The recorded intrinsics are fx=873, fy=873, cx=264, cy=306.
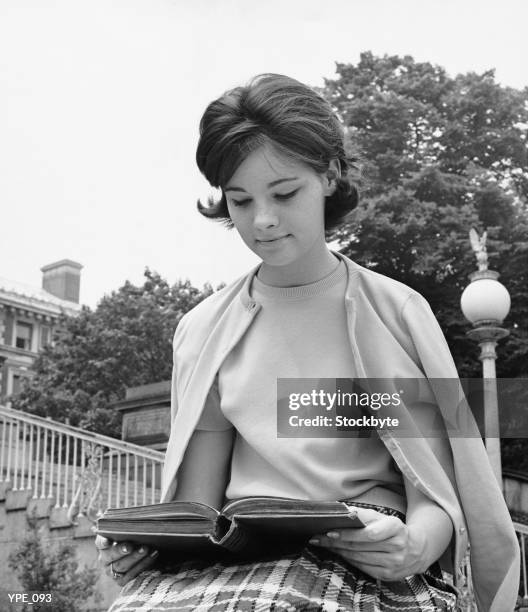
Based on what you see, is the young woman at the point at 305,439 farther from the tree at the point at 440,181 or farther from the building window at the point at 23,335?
the building window at the point at 23,335

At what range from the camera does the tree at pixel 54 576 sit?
7504mm

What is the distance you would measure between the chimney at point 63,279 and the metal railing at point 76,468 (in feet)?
138

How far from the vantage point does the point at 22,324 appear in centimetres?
4903

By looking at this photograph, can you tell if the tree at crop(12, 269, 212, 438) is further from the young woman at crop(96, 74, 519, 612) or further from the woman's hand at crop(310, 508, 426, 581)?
the woman's hand at crop(310, 508, 426, 581)

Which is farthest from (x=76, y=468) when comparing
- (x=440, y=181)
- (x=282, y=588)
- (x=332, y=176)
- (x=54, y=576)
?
(x=440, y=181)

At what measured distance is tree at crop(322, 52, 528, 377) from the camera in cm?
1730

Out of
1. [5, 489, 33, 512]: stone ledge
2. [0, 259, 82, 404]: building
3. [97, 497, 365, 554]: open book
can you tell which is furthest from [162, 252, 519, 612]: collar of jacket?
[0, 259, 82, 404]: building

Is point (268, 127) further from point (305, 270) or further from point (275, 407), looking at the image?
point (275, 407)

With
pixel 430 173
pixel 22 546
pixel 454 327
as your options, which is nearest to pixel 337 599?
pixel 22 546

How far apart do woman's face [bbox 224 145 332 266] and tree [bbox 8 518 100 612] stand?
6.24 m

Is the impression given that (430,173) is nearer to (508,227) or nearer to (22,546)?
(508,227)

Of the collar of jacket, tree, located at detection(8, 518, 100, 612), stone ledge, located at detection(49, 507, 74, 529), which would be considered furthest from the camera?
stone ledge, located at detection(49, 507, 74, 529)

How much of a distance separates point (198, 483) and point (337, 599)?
530 mm

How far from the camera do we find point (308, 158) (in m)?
2.03
